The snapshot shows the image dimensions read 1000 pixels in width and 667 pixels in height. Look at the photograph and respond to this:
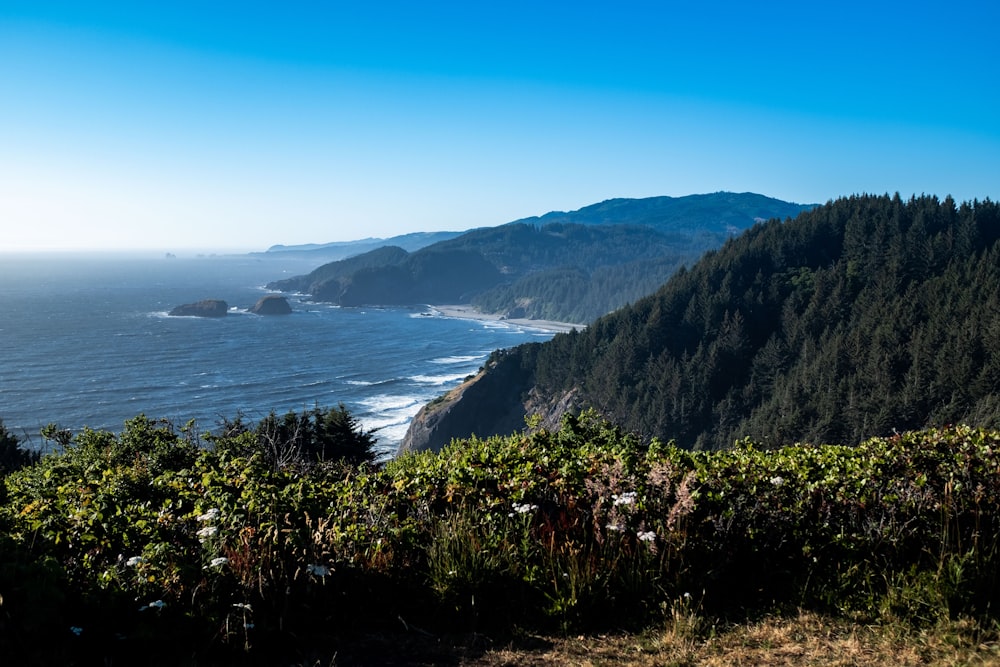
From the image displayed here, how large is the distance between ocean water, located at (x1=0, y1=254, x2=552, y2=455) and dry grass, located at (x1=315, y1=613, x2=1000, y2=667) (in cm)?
4654

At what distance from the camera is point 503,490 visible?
5.25 m

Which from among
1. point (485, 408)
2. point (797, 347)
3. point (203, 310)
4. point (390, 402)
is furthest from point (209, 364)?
point (797, 347)

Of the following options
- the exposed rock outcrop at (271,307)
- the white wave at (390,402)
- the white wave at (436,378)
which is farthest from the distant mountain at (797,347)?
the exposed rock outcrop at (271,307)

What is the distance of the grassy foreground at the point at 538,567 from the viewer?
388 cm

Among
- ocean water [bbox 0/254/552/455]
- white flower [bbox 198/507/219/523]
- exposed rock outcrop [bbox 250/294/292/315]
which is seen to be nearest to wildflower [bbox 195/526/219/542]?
white flower [bbox 198/507/219/523]

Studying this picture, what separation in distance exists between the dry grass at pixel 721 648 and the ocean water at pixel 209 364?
46542 mm

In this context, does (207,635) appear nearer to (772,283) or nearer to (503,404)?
(503,404)

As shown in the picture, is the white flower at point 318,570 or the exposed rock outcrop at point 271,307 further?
the exposed rock outcrop at point 271,307

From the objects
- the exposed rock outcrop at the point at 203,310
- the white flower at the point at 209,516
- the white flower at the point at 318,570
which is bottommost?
the exposed rock outcrop at the point at 203,310

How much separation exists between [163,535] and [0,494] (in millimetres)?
4454

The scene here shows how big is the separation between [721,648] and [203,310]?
550 feet

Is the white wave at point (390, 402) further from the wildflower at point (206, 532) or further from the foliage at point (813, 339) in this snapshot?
the wildflower at point (206, 532)

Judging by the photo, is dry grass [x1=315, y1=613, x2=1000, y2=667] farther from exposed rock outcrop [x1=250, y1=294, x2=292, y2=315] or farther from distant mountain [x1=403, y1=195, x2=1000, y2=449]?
exposed rock outcrop [x1=250, y1=294, x2=292, y2=315]

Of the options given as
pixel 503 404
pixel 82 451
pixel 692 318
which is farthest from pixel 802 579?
pixel 692 318
